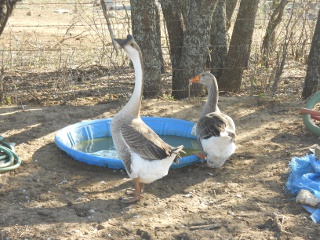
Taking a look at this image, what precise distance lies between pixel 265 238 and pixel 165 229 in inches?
36.3

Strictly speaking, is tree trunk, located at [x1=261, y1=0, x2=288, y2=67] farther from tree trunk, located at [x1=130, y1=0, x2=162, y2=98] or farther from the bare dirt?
tree trunk, located at [x1=130, y1=0, x2=162, y2=98]

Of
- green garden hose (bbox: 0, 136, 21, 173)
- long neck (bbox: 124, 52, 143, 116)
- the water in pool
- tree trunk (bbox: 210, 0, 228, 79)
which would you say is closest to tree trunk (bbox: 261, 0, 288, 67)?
tree trunk (bbox: 210, 0, 228, 79)

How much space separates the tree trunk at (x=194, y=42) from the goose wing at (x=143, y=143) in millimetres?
3600

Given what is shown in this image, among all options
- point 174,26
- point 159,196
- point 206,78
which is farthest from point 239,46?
point 159,196

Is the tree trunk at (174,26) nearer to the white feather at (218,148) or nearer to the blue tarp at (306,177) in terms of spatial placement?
the white feather at (218,148)

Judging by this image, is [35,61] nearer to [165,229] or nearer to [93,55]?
[93,55]

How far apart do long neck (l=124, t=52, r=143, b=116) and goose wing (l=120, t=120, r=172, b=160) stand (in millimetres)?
166

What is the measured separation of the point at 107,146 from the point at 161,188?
1639 millimetres

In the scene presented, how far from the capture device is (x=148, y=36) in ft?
26.6

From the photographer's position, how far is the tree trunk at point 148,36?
7.97 m

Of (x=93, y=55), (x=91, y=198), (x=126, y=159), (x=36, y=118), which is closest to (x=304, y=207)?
(x=126, y=159)

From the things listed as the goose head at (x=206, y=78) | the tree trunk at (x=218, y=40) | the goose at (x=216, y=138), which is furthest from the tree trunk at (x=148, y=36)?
the goose at (x=216, y=138)

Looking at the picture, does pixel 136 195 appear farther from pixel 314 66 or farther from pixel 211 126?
pixel 314 66

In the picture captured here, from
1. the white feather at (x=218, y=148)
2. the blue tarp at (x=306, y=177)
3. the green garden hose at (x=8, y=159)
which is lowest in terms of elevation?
the green garden hose at (x=8, y=159)
